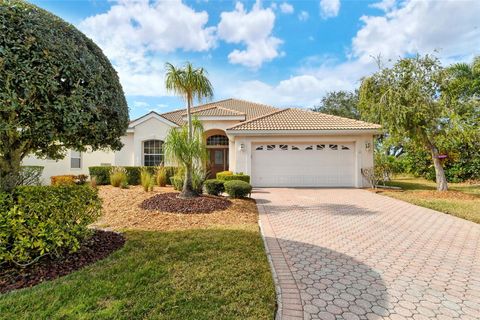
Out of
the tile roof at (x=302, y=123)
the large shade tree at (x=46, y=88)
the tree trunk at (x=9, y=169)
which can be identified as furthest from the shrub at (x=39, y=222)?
the tile roof at (x=302, y=123)

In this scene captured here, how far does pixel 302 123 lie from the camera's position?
53.6 ft

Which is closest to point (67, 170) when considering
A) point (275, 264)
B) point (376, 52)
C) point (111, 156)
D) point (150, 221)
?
point (111, 156)

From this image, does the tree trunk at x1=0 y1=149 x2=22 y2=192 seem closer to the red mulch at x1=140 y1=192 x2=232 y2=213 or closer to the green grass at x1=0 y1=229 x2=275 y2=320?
the green grass at x1=0 y1=229 x2=275 y2=320

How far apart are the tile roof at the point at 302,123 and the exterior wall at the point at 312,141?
59 cm

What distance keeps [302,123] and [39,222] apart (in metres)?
14.7

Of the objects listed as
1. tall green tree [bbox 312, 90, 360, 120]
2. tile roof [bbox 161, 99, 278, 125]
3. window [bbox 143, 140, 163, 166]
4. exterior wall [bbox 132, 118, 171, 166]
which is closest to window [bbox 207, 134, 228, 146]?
tile roof [bbox 161, 99, 278, 125]

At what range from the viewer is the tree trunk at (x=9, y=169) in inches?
165

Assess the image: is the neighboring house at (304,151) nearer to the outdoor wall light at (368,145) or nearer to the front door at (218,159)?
the outdoor wall light at (368,145)

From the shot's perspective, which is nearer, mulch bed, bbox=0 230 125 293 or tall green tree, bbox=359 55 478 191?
mulch bed, bbox=0 230 125 293

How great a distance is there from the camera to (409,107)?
1280 centimetres

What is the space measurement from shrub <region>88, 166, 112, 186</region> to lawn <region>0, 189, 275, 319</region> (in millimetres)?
13158

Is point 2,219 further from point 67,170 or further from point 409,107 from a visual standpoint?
point 67,170

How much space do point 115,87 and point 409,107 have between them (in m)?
13.7

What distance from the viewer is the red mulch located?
27.8 feet
